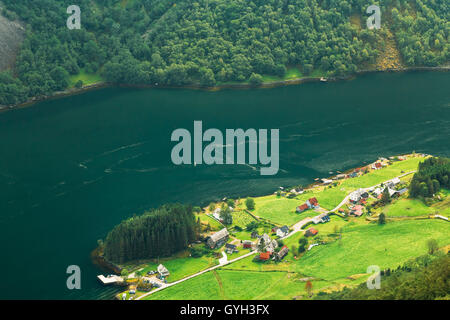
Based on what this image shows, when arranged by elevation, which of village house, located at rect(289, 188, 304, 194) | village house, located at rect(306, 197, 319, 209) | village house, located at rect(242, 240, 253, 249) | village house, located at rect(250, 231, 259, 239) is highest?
village house, located at rect(289, 188, 304, 194)

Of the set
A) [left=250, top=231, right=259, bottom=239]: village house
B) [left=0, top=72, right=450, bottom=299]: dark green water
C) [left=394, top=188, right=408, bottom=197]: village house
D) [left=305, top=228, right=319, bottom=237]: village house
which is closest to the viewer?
[left=305, top=228, right=319, bottom=237]: village house

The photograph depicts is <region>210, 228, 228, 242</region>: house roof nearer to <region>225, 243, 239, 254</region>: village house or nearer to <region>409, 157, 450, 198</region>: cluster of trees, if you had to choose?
<region>225, 243, 239, 254</region>: village house

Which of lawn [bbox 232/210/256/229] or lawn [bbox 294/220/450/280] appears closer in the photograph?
lawn [bbox 294/220/450/280]

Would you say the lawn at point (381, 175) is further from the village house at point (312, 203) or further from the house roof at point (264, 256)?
the house roof at point (264, 256)

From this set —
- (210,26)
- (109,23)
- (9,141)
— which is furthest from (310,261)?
(109,23)

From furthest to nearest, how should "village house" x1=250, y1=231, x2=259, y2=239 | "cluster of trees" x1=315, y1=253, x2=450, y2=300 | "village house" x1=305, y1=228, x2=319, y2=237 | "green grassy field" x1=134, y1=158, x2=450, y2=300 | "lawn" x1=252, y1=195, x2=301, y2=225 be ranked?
1. "lawn" x1=252, y1=195, x2=301, y2=225
2. "village house" x1=250, y1=231, x2=259, y2=239
3. "village house" x1=305, y1=228, x2=319, y2=237
4. "green grassy field" x1=134, y1=158, x2=450, y2=300
5. "cluster of trees" x1=315, y1=253, x2=450, y2=300

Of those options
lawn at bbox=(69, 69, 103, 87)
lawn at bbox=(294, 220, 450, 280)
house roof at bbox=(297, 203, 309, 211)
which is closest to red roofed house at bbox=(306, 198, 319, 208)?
house roof at bbox=(297, 203, 309, 211)

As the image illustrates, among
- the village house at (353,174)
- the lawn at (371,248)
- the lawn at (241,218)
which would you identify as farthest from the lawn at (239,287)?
the village house at (353,174)

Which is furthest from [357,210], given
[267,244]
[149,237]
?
[149,237]
